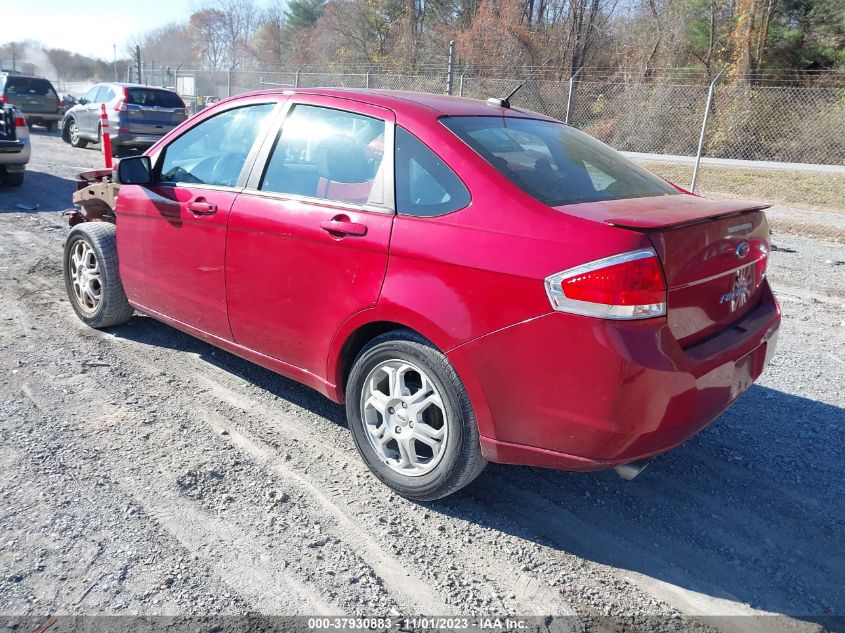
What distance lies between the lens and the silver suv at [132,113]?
16.3m

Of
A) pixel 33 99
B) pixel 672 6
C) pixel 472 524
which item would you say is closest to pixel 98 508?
pixel 472 524

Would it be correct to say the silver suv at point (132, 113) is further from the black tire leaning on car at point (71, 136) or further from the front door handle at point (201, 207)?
the front door handle at point (201, 207)

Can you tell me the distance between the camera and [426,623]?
2414mm

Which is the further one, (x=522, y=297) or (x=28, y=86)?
(x=28, y=86)

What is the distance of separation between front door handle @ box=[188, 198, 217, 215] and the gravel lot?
3.64 ft

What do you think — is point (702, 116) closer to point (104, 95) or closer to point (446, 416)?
point (104, 95)

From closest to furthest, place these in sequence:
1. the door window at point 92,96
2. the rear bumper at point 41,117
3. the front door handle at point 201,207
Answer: the front door handle at point 201,207 < the door window at point 92,96 < the rear bumper at point 41,117

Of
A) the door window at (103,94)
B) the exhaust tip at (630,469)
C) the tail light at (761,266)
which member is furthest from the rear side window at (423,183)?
the door window at (103,94)

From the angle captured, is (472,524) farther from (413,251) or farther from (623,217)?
(623,217)

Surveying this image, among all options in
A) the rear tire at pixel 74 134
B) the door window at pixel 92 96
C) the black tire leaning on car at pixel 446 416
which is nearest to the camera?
the black tire leaning on car at pixel 446 416

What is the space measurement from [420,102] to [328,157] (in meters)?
0.54

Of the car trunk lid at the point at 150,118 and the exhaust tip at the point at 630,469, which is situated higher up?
the car trunk lid at the point at 150,118

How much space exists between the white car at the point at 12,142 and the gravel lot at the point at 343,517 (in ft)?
25.3

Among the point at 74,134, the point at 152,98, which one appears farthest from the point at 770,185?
the point at 74,134
